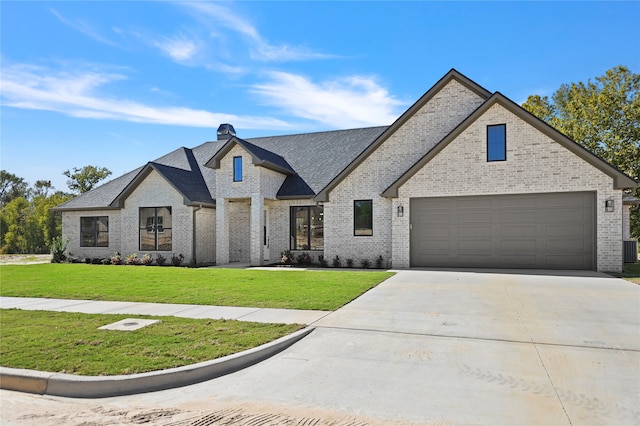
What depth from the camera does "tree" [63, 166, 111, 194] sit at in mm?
50406

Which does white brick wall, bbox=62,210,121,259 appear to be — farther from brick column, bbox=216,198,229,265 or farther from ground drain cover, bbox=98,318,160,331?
ground drain cover, bbox=98,318,160,331

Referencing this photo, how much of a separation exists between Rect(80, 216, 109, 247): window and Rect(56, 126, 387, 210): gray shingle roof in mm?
874

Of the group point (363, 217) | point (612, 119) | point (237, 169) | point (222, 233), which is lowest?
point (222, 233)

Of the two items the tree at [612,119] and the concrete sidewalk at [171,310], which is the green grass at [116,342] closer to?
the concrete sidewalk at [171,310]

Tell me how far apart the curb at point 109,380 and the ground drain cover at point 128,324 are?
1.93 meters

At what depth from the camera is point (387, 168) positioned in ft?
60.7

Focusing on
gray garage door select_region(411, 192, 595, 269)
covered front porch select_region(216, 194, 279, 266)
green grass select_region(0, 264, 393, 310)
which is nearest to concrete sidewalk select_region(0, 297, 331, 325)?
green grass select_region(0, 264, 393, 310)

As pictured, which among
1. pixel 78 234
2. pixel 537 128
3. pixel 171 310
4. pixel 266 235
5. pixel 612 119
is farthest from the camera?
pixel 612 119

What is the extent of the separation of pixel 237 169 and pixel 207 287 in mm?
9751

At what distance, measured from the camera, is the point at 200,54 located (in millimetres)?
14211

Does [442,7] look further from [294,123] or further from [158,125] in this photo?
[158,125]

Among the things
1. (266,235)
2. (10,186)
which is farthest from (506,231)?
(10,186)

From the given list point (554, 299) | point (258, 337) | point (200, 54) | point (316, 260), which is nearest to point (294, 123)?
point (316, 260)

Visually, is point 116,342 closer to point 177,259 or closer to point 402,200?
point 402,200
